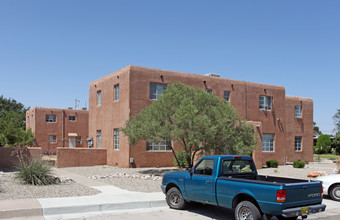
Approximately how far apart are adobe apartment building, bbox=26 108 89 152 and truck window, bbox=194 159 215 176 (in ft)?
113

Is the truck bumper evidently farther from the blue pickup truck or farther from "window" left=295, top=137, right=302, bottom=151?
"window" left=295, top=137, right=302, bottom=151

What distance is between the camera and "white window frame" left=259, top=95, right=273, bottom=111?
1148 inches

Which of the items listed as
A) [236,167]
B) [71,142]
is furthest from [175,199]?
[71,142]

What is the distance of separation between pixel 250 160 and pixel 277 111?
2132cm

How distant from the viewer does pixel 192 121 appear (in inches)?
646

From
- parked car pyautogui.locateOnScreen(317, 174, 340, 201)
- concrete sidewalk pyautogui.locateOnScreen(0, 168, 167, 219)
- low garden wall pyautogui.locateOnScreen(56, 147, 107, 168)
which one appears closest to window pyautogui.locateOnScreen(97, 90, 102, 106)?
low garden wall pyautogui.locateOnScreen(56, 147, 107, 168)

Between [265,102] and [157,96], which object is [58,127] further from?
[265,102]

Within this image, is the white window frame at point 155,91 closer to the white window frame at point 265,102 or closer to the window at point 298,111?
the white window frame at point 265,102

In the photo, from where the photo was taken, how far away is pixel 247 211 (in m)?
8.00

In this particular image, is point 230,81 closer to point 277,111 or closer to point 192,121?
point 277,111

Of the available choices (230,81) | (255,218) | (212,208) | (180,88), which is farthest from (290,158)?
(255,218)

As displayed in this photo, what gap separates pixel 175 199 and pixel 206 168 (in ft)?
5.23

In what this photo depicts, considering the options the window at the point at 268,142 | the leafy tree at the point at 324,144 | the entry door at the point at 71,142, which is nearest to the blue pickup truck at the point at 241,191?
the window at the point at 268,142

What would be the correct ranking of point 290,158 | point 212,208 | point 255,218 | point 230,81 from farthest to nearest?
point 290,158
point 230,81
point 212,208
point 255,218
